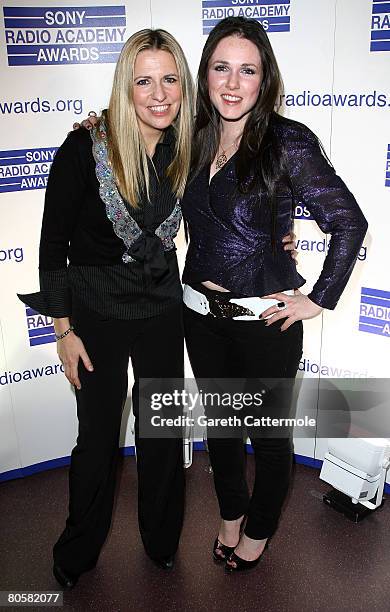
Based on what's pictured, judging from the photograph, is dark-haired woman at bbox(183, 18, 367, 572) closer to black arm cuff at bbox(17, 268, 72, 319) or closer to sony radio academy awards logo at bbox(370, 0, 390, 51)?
black arm cuff at bbox(17, 268, 72, 319)

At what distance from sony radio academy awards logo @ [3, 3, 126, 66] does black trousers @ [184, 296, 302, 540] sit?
1.09m

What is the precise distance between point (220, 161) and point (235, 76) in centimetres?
23

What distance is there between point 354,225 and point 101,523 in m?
1.21

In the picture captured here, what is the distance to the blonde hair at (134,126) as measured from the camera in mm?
1646

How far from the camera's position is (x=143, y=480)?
2105 millimetres

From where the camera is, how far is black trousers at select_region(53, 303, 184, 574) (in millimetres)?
1896

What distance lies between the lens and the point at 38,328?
264cm

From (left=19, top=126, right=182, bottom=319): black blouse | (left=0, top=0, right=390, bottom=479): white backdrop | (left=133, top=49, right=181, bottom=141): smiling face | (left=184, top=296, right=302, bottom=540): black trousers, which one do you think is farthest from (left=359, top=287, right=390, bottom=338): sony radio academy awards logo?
(left=133, top=49, right=181, bottom=141): smiling face

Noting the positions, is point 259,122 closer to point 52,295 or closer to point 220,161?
point 220,161

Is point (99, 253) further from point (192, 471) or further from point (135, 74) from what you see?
point (192, 471)

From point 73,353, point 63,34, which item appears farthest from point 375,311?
point 63,34

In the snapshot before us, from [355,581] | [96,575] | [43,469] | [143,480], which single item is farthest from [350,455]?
[43,469]

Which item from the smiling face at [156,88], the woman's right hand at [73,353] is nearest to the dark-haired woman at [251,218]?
the smiling face at [156,88]

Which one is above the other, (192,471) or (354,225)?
(354,225)
